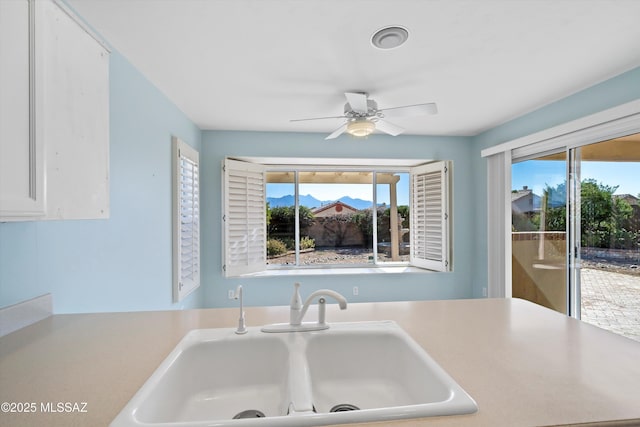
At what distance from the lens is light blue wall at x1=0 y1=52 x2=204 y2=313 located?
1324 mm

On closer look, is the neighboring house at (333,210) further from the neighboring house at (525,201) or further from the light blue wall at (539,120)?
the neighboring house at (525,201)

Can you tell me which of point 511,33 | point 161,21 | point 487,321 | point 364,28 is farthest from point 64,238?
point 511,33

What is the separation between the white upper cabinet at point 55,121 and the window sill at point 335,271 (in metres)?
2.80

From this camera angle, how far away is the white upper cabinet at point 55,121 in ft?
2.74

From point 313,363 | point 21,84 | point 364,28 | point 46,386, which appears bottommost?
point 313,363

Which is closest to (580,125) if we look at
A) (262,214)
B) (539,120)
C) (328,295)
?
(539,120)

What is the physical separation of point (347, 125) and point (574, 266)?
2369 millimetres

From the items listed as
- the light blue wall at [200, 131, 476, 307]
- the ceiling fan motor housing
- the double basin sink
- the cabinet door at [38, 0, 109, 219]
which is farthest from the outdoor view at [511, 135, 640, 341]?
the cabinet door at [38, 0, 109, 219]

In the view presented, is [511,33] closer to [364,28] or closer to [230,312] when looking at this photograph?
[364,28]

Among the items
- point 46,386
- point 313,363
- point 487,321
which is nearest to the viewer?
point 46,386

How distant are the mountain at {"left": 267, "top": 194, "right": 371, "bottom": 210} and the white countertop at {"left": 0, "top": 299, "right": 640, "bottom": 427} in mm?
2878

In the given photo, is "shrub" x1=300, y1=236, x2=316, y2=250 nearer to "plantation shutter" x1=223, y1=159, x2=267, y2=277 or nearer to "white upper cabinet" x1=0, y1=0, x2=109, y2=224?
"plantation shutter" x1=223, y1=159, x2=267, y2=277

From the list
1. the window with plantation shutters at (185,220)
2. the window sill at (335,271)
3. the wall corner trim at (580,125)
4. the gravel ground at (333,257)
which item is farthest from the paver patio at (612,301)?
the window with plantation shutters at (185,220)

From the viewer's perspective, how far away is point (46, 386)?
0.85 meters
